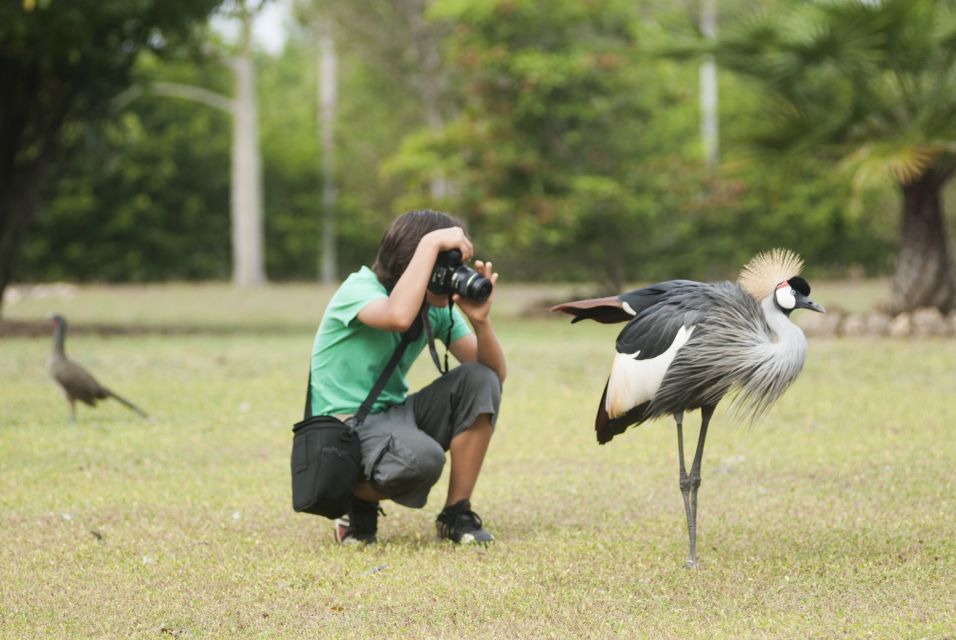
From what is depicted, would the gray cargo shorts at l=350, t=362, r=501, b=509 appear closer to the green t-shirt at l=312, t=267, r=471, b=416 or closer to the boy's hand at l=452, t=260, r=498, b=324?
the green t-shirt at l=312, t=267, r=471, b=416

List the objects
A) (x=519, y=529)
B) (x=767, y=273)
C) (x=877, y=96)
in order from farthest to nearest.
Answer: (x=877, y=96)
(x=519, y=529)
(x=767, y=273)

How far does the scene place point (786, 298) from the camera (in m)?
5.06

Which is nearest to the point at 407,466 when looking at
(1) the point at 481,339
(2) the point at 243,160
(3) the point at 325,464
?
(3) the point at 325,464

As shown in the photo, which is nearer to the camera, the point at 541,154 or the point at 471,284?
the point at 471,284

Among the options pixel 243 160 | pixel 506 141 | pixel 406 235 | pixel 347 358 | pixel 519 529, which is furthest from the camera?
pixel 243 160

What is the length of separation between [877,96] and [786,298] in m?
11.3

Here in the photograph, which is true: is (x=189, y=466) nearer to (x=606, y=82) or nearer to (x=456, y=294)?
(x=456, y=294)

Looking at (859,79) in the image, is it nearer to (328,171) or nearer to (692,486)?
(692,486)

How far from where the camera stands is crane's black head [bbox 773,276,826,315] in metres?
5.06

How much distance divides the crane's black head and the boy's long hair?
1.39 meters

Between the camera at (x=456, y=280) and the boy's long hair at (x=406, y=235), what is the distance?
174mm

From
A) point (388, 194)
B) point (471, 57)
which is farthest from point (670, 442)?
point (388, 194)

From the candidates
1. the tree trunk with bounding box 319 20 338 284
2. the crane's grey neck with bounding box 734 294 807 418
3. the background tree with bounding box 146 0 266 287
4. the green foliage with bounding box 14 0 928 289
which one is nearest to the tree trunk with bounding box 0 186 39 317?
the green foliage with bounding box 14 0 928 289

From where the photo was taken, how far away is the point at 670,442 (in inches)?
349
